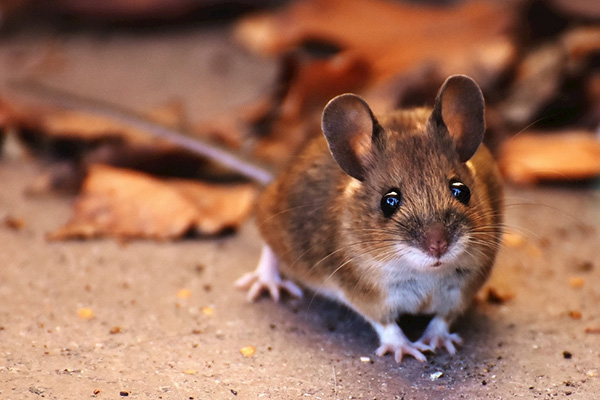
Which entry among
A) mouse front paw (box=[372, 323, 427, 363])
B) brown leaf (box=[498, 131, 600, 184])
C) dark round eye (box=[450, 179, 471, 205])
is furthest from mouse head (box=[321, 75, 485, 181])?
brown leaf (box=[498, 131, 600, 184])

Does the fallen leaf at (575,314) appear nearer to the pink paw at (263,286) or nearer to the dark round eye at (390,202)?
the dark round eye at (390,202)

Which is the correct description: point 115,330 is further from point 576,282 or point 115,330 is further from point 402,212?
point 576,282

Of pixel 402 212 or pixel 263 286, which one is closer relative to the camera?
pixel 402 212

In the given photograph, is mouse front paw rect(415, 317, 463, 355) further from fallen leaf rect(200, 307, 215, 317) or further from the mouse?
fallen leaf rect(200, 307, 215, 317)

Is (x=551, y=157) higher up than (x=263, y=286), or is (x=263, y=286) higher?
(x=551, y=157)

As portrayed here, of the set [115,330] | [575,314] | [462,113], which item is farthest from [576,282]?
[115,330]

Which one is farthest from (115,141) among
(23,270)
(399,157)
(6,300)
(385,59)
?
(399,157)

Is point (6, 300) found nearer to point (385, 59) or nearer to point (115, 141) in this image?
point (115, 141)
